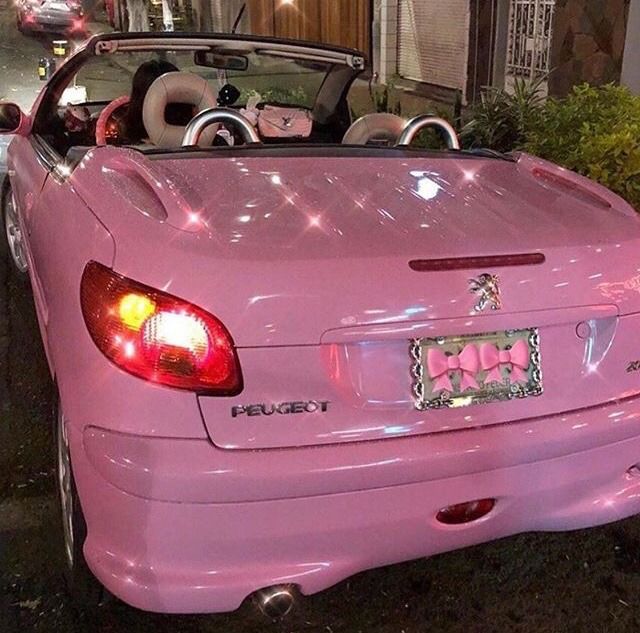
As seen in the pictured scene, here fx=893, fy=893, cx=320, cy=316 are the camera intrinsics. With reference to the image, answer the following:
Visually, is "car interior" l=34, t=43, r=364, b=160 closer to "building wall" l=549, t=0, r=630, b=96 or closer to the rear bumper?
the rear bumper

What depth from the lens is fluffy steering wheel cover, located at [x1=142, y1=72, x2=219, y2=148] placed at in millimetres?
4035

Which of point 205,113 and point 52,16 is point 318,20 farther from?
point 205,113

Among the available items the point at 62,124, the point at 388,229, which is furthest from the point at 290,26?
the point at 388,229

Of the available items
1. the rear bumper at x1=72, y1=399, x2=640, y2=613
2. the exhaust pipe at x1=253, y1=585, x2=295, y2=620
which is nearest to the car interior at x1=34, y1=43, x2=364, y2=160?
the rear bumper at x1=72, y1=399, x2=640, y2=613

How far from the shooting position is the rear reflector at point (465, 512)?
2.36 m

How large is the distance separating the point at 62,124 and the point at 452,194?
8.89 ft

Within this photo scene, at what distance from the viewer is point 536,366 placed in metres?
2.37

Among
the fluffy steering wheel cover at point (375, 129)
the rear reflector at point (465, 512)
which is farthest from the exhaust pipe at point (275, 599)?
the fluffy steering wheel cover at point (375, 129)

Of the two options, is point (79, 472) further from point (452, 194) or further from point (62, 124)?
point (62, 124)

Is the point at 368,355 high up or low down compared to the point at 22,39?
up

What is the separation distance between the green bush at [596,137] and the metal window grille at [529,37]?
13.9 feet

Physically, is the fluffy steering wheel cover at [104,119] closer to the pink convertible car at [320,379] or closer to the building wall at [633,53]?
the pink convertible car at [320,379]

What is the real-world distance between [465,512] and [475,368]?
40 cm

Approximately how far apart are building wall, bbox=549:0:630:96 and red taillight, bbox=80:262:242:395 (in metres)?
6.89
